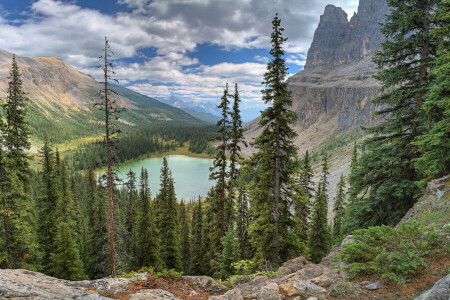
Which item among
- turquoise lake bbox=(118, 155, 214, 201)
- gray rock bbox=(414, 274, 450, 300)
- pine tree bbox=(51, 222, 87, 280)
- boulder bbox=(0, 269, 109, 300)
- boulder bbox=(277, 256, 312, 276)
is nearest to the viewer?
A: gray rock bbox=(414, 274, 450, 300)

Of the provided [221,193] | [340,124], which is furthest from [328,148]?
[221,193]

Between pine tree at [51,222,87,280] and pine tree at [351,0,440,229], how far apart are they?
74.6ft

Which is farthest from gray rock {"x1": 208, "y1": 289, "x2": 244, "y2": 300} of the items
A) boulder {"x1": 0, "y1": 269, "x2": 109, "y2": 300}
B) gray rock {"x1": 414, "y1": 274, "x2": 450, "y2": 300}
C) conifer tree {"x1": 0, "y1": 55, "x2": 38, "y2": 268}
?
conifer tree {"x1": 0, "y1": 55, "x2": 38, "y2": 268}

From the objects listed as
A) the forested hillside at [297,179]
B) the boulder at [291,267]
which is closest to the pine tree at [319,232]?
the forested hillside at [297,179]

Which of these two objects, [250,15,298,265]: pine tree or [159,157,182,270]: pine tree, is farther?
[159,157,182,270]: pine tree

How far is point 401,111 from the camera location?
1127cm

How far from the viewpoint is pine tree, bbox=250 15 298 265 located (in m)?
11.4

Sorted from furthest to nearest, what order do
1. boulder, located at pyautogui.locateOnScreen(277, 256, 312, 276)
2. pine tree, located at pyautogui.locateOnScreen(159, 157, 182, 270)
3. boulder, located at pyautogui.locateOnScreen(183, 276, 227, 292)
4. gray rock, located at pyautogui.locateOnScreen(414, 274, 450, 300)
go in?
1. pine tree, located at pyautogui.locateOnScreen(159, 157, 182, 270)
2. boulder, located at pyautogui.locateOnScreen(277, 256, 312, 276)
3. boulder, located at pyautogui.locateOnScreen(183, 276, 227, 292)
4. gray rock, located at pyautogui.locateOnScreen(414, 274, 450, 300)

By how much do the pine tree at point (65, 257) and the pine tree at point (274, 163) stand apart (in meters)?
16.9

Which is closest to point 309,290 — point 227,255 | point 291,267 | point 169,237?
point 291,267

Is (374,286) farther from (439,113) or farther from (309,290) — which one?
(439,113)

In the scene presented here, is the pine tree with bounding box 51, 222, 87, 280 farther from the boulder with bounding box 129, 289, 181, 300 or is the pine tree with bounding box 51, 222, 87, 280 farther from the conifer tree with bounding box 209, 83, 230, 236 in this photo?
the boulder with bounding box 129, 289, 181, 300

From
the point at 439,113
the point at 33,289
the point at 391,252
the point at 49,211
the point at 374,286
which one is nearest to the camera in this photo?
the point at 33,289

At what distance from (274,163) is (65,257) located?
20.1m
